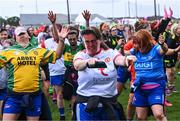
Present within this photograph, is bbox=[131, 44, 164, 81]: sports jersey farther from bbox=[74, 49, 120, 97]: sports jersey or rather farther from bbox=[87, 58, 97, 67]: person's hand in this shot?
bbox=[87, 58, 97, 67]: person's hand

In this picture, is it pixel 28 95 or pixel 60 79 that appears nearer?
pixel 28 95

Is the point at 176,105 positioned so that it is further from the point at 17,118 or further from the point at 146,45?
the point at 17,118

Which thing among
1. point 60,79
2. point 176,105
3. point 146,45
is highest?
point 146,45

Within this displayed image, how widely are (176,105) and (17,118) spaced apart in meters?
5.32

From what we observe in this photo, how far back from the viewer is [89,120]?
5812 mm

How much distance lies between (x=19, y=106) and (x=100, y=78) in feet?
4.90

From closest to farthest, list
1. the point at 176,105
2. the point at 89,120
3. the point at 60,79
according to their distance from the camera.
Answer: the point at 89,120, the point at 60,79, the point at 176,105

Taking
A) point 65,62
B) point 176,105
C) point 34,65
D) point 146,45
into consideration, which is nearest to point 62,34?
point 34,65

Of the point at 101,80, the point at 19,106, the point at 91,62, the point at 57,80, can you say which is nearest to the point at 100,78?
the point at 101,80

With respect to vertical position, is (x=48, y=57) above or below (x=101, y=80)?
above

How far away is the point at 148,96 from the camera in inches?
287

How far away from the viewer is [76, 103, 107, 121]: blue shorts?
575cm

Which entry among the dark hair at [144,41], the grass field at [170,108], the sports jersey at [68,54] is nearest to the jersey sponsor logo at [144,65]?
the dark hair at [144,41]

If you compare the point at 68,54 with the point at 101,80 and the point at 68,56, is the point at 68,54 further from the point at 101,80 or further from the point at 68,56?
the point at 101,80
